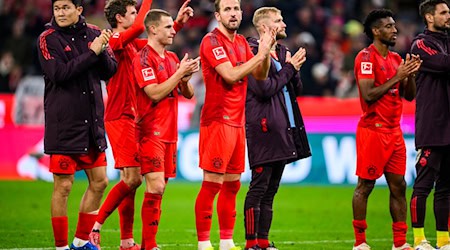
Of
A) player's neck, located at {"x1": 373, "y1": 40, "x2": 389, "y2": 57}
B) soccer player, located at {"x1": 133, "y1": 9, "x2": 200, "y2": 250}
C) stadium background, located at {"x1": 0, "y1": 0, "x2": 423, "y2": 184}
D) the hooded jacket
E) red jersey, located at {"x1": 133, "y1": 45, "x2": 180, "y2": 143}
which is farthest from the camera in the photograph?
stadium background, located at {"x1": 0, "y1": 0, "x2": 423, "y2": 184}

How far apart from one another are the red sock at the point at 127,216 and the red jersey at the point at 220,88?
57.4 inches

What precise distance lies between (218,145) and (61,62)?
1.83 meters

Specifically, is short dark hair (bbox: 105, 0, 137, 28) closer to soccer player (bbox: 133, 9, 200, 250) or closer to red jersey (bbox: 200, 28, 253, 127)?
soccer player (bbox: 133, 9, 200, 250)

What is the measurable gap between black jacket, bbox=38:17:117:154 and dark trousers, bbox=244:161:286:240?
171 cm

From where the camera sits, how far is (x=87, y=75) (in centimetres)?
1034

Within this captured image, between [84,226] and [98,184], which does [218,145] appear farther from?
[84,226]

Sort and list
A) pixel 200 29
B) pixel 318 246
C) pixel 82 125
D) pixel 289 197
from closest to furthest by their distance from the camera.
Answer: pixel 82 125 < pixel 318 246 < pixel 289 197 < pixel 200 29

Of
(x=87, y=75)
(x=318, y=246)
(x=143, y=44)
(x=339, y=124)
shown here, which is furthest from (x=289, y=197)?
(x=87, y=75)

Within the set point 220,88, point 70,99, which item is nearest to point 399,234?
point 220,88

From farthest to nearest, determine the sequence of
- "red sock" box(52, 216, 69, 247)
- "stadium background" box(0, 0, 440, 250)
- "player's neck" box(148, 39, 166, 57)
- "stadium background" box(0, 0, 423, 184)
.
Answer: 1. "stadium background" box(0, 0, 423, 184)
2. "stadium background" box(0, 0, 440, 250)
3. "player's neck" box(148, 39, 166, 57)
4. "red sock" box(52, 216, 69, 247)

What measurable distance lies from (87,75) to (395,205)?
3774mm

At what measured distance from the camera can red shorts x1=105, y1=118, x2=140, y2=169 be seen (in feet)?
36.2

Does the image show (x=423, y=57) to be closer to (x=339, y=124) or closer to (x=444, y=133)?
(x=444, y=133)

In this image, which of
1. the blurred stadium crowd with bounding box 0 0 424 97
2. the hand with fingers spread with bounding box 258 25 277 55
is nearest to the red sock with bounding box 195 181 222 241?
the hand with fingers spread with bounding box 258 25 277 55
